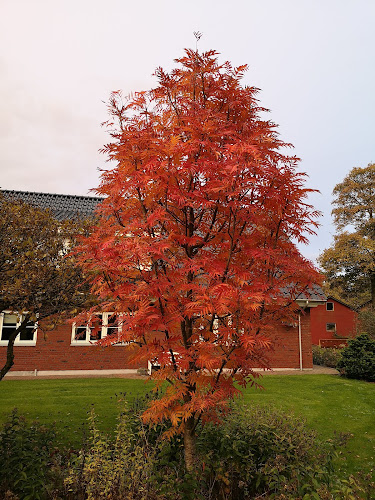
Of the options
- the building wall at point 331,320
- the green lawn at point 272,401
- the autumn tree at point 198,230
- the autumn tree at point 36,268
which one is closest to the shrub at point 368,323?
the green lawn at point 272,401

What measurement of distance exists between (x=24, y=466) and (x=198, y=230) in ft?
13.0

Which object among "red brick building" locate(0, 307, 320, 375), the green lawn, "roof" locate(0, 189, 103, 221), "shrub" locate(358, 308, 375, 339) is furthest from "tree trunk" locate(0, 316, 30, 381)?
"shrub" locate(358, 308, 375, 339)

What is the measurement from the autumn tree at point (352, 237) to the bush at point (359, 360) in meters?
13.1

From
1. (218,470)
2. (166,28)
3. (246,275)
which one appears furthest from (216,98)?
Answer: (218,470)

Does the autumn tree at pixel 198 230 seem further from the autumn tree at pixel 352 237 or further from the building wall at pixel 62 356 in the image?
the autumn tree at pixel 352 237

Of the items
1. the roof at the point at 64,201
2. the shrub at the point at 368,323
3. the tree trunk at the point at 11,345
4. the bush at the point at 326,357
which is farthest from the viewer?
the shrub at the point at 368,323

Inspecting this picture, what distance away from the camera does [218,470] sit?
4609 mm

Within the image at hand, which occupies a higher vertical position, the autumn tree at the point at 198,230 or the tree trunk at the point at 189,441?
the autumn tree at the point at 198,230

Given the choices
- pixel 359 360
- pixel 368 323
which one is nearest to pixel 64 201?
pixel 359 360

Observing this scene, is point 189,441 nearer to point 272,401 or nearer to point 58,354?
point 272,401

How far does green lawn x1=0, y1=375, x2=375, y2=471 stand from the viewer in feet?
27.0

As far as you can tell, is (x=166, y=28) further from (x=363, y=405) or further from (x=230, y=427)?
(x=363, y=405)

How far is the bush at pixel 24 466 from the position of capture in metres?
4.48

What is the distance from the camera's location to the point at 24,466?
15.9ft
